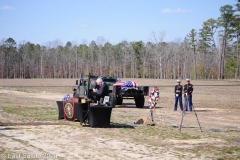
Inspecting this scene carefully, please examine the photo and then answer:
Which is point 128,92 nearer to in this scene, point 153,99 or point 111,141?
point 153,99

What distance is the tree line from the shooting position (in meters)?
113

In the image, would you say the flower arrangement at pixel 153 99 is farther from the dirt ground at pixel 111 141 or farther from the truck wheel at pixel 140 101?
the truck wheel at pixel 140 101

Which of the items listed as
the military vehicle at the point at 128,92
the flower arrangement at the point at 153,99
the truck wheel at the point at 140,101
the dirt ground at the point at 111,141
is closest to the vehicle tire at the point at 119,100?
the military vehicle at the point at 128,92

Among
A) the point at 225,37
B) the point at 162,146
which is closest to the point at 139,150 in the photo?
the point at 162,146

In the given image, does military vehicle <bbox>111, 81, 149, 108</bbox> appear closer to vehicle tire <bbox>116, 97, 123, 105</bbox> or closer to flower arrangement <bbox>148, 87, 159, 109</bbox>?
vehicle tire <bbox>116, 97, 123, 105</bbox>

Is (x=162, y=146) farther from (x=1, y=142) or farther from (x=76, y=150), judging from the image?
(x=1, y=142)

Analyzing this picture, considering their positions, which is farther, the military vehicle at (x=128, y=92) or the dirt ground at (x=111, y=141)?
the military vehicle at (x=128, y=92)

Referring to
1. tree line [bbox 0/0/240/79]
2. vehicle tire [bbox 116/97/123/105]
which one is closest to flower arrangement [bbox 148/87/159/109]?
vehicle tire [bbox 116/97/123/105]

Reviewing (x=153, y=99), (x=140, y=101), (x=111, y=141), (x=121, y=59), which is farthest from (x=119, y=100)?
(x=121, y=59)

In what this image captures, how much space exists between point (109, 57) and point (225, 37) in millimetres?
54770

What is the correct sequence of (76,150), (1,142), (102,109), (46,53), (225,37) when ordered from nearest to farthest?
(76,150)
(1,142)
(102,109)
(225,37)
(46,53)

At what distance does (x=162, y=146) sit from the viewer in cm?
1121

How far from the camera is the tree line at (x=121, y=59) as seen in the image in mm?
113438

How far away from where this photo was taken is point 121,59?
130 metres
